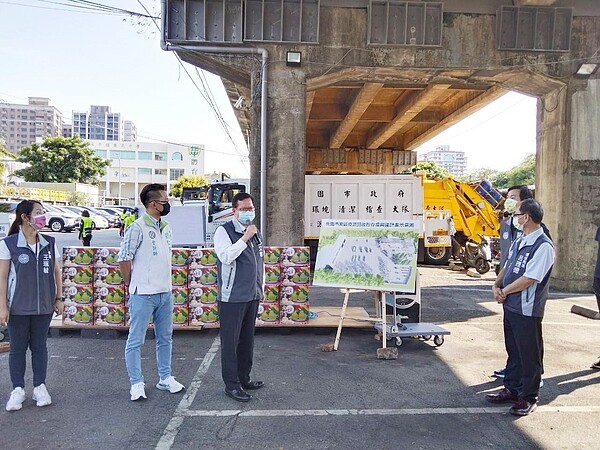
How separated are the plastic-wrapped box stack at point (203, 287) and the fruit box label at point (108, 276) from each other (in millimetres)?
1023

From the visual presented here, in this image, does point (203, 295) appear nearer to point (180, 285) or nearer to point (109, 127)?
point (180, 285)

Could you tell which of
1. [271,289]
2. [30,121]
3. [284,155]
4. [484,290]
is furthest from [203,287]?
[30,121]

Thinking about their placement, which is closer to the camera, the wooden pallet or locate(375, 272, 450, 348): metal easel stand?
locate(375, 272, 450, 348): metal easel stand

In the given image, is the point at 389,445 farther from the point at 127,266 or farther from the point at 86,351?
the point at 86,351

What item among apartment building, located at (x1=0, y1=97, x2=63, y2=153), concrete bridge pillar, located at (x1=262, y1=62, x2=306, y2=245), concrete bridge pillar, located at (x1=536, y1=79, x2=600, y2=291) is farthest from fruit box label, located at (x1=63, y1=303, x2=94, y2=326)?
apartment building, located at (x1=0, y1=97, x2=63, y2=153)

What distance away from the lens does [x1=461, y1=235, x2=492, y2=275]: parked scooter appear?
16.0m

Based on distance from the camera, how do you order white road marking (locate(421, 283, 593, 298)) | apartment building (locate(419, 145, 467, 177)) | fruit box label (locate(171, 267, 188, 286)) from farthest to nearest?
1. apartment building (locate(419, 145, 467, 177))
2. white road marking (locate(421, 283, 593, 298))
3. fruit box label (locate(171, 267, 188, 286))

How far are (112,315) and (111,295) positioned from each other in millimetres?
291

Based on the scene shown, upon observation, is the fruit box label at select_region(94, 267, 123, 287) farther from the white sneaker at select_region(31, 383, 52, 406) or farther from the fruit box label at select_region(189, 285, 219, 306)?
the white sneaker at select_region(31, 383, 52, 406)

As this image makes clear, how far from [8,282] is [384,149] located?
24.7 m

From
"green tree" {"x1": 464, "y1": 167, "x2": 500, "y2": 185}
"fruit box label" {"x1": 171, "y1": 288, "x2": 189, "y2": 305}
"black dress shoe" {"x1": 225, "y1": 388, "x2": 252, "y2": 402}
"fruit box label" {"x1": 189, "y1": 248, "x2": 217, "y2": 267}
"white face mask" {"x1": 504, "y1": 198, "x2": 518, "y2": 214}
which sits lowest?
"black dress shoe" {"x1": 225, "y1": 388, "x2": 252, "y2": 402}

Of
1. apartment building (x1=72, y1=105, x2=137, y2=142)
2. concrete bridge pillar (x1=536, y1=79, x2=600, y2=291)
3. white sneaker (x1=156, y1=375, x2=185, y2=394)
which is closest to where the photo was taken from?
white sneaker (x1=156, y1=375, x2=185, y2=394)

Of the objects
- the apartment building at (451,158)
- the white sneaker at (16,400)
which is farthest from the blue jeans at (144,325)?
the apartment building at (451,158)

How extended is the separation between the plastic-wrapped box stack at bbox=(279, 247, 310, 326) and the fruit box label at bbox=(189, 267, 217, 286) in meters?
1.03
